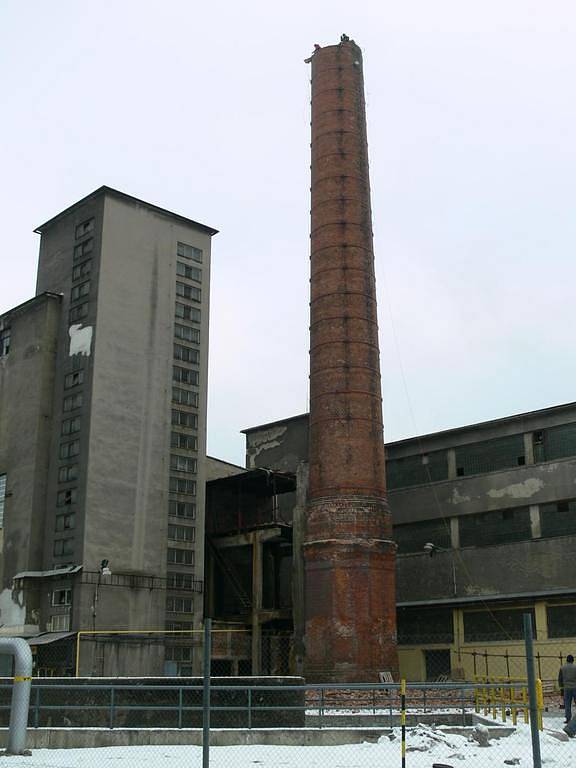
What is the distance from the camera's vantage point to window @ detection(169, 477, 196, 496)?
1558 inches

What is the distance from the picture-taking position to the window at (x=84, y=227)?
135 ft

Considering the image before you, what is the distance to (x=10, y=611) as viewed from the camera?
3728 centimetres

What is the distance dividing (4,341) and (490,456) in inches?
946

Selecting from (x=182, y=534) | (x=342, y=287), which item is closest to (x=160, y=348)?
(x=182, y=534)

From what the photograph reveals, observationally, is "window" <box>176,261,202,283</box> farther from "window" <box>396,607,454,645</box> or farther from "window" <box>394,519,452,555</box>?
"window" <box>396,607,454,645</box>

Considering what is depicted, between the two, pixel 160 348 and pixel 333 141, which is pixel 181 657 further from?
pixel 333 141

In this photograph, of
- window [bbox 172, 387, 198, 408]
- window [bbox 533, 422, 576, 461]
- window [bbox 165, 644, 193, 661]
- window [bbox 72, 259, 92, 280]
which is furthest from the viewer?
window [bbox 172, 387, 198, 408]

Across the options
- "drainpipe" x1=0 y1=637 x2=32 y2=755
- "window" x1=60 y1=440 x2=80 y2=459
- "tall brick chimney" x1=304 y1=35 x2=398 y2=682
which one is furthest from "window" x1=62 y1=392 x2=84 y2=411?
"drainpipe" x1=0 y1=637 x2=32 y2=755

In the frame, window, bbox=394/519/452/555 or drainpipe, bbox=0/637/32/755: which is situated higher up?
window, bbox=394/519/452/555

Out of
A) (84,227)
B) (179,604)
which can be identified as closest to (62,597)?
(179,604)

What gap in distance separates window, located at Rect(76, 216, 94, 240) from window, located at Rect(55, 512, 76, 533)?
13.2 metres

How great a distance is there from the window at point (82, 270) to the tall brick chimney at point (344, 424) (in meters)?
11.6

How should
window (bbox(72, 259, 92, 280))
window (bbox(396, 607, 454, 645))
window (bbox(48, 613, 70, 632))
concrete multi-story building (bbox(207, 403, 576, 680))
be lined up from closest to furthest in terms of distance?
concrete multi-story building (bbox(207, 403, 576, 680))
window (bbox(48, 613, 70, 632))
window (bbox(396, 607, 454, 645))
window (bbox(72, 259, 92, 280))

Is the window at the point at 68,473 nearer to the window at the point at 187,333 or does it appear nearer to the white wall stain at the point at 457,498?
the window at the point at 187,333
